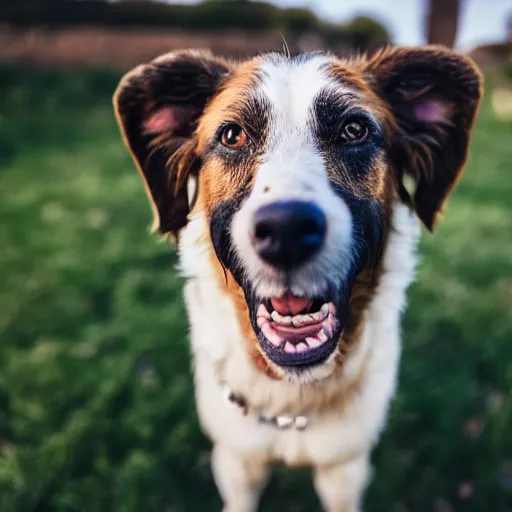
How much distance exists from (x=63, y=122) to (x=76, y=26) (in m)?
3.62

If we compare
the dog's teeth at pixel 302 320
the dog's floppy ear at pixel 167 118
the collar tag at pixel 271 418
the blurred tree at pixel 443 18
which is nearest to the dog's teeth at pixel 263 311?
the dog's teeth at pixel 302 320

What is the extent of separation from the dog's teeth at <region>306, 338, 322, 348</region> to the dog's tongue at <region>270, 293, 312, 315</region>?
4.2 inches

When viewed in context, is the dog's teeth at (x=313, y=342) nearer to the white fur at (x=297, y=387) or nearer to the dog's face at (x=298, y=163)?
the dog's face at (x=298, y=163)

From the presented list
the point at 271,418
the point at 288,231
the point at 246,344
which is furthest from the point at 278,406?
the point at 288,231

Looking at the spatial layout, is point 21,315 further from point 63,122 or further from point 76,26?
point 76,26

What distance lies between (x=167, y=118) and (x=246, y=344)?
0.99 metres

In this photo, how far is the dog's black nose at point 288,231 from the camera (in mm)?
1497

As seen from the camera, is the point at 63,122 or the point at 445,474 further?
the point at 63,122

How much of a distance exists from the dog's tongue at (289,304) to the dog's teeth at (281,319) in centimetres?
1

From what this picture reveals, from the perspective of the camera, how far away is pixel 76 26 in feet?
36.3

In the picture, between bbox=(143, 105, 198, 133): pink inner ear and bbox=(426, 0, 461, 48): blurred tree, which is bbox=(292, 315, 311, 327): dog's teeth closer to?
bbox=(143, 105, 198, 133): pink inner ear

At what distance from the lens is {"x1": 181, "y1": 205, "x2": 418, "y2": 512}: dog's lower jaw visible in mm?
2143

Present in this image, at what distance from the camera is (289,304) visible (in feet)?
6.06

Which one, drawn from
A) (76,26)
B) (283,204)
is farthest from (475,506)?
(76,26)
